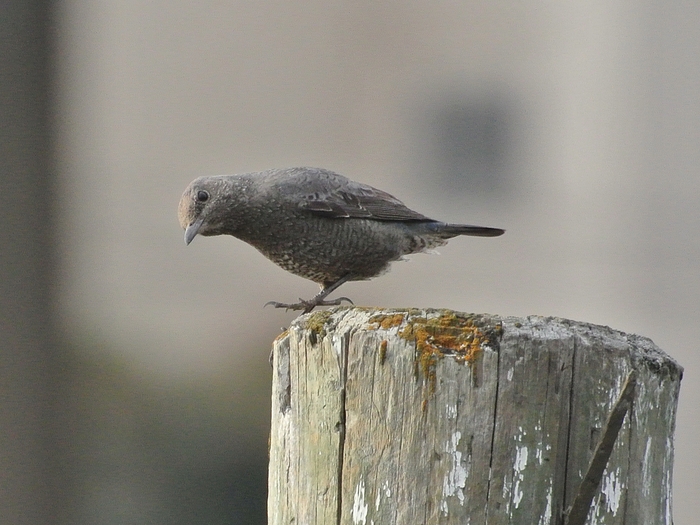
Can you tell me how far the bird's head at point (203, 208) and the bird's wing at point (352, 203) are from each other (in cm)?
41

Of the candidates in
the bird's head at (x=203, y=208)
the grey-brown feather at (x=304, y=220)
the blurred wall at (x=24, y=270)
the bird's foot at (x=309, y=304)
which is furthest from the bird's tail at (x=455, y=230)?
the blurred wall at (x=24, y=270)

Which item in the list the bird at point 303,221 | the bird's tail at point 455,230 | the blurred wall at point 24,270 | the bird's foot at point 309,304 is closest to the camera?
the bird's foot at point 309,304

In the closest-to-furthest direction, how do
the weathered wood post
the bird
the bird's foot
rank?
1. the weathered wood post
2. the bird's foot
3. the bird

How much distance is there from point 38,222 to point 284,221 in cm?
206

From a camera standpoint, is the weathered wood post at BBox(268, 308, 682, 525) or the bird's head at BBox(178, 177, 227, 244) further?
the bird's head at BBox(178, 177, 227, 244)

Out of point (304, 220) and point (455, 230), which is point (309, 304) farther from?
point (455, 230)

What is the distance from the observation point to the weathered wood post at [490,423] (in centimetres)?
163

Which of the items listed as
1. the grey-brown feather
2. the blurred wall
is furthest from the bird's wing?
the blurred wall

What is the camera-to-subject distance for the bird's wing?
418 cm

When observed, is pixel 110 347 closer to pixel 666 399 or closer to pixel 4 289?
pixel 4 289

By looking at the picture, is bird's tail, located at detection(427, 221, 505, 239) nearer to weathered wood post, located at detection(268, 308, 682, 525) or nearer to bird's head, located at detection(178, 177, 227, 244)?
bird's head, located at detection(178, 177, 227, 244)

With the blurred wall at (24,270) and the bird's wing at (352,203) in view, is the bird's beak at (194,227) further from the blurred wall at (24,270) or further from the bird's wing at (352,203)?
the blurred wall at (24,270)

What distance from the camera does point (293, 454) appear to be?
1.89m

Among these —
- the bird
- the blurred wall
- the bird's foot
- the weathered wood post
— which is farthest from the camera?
the blurred wall
